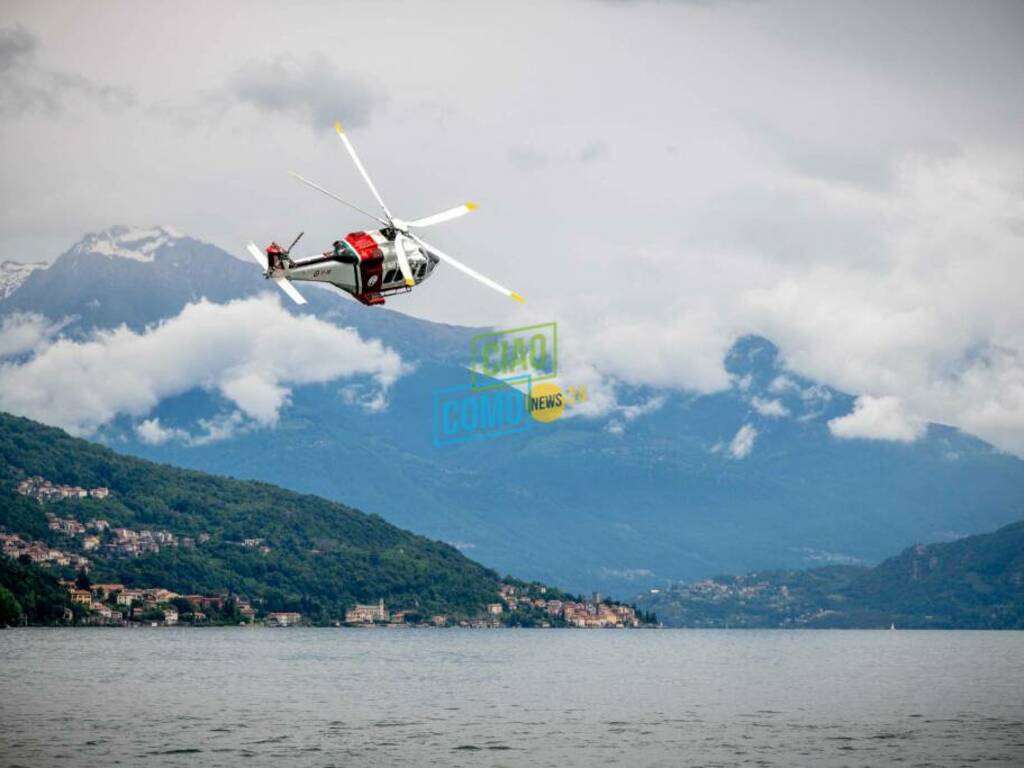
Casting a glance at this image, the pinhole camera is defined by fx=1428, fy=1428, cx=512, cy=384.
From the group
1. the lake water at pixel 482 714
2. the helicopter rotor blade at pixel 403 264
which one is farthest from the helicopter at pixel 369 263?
the lake water at pixel 482 714

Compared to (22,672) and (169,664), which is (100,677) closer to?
(22,672)

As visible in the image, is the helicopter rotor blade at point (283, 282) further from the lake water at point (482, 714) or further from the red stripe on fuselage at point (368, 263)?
the lake water at point (482, 714)

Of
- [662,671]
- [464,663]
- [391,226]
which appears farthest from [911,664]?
[391,226]

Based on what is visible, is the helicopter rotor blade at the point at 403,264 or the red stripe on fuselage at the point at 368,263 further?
the helicopter rotor blade at the point at 403,264

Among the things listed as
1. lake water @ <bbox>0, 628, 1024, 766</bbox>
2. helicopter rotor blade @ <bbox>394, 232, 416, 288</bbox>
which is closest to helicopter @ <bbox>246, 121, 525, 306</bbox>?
helicopter rotor blade @ <bbox>394, 232, 416, 288</bbox>

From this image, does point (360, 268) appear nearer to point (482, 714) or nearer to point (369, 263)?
→ point (369, 263)

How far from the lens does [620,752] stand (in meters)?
80.3

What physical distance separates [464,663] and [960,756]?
97.4 m

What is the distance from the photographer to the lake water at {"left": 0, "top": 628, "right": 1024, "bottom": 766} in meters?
77.9

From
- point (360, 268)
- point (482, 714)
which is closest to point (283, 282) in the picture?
point (360, 268)

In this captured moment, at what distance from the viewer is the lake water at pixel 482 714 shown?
77.9 meters

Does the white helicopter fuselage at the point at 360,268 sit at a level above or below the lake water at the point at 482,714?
above

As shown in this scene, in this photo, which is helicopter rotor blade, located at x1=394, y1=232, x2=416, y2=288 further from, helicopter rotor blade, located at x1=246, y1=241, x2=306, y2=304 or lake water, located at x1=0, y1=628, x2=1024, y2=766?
lake water, located at x1=0, y1=628, x2=1024, y2=766

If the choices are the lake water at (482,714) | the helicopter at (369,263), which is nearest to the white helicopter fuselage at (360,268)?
the helicopter at (369,263)
